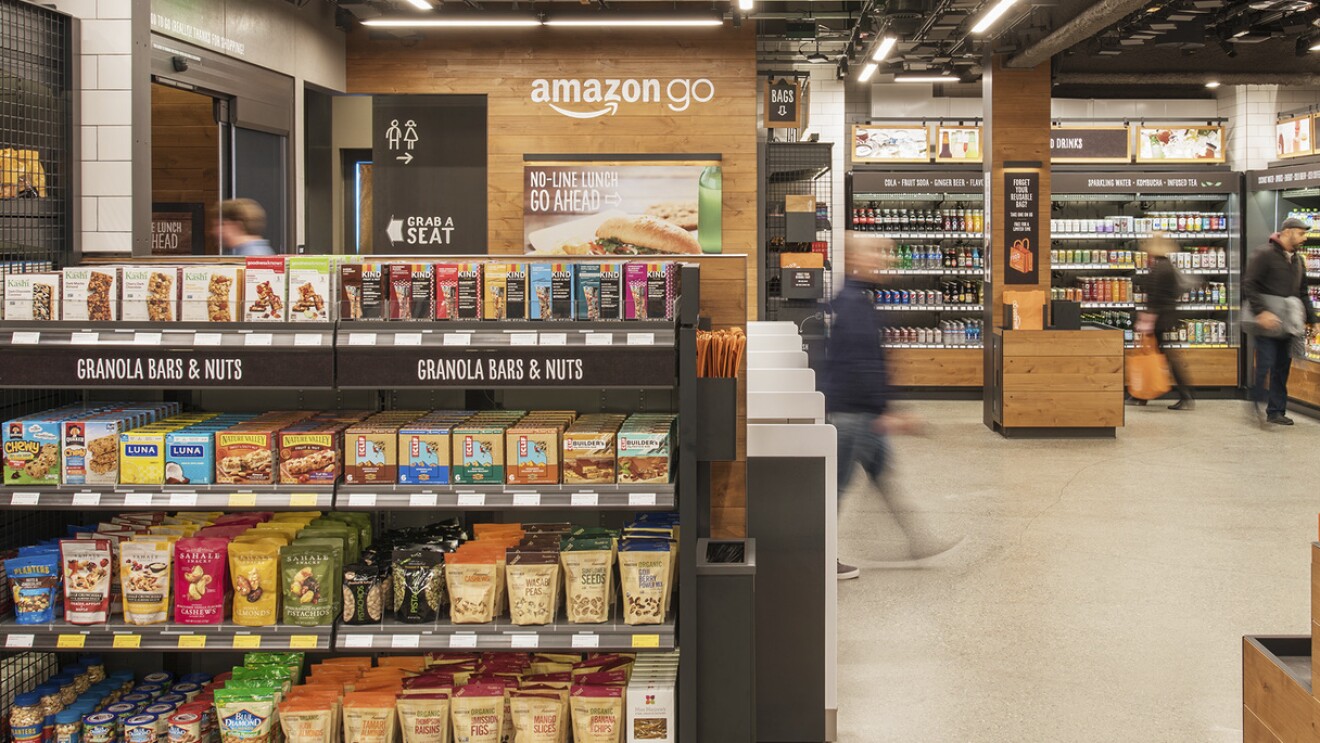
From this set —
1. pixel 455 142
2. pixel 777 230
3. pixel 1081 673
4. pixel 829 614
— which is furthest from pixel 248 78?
pixel 1081 673

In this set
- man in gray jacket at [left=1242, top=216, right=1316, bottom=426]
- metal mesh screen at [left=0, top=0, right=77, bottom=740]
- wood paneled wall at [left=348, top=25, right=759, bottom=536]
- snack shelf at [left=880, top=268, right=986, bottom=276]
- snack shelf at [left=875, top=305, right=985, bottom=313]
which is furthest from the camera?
snack shelf at [left=880, top=268, right=986, bottom=276]

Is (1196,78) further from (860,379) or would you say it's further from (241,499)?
(241,499)

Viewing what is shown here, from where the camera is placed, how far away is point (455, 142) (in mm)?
9523

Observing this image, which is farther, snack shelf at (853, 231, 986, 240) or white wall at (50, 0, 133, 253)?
snack shelf at (853, 231, 986, 240)

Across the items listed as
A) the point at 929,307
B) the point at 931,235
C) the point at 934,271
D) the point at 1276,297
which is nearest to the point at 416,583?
the point at 1276,297

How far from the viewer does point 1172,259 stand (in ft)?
45.4

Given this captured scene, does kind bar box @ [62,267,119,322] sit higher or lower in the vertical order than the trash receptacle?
higher

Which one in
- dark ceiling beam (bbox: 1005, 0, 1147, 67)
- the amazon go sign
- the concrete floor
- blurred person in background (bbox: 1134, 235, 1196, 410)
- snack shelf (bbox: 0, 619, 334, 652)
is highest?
dark ceiling beam (bbox: 1005, 0, 1147, 67)

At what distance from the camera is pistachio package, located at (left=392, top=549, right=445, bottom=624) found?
3.23 metres

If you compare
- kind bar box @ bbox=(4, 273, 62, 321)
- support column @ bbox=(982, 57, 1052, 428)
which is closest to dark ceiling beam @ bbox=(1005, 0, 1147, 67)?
support column @ bbox=(982, 57, 1052, 428)

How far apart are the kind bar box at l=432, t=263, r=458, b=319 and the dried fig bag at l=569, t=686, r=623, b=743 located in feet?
3.81

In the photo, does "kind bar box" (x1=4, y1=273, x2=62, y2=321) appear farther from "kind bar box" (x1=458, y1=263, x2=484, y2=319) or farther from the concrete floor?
the concrete floor

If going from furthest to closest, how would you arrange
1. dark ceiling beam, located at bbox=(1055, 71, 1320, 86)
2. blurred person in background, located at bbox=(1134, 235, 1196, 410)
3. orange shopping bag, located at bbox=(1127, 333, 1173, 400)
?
1. dark ceiling beam, located at bbox=(1055, 71, 1320, 86)
2. orange shopping bag, located at bbox=(1127, 333, 1173, 400)
3. blurred person in background, located at bbox=(1134, 235, 1196, 410)

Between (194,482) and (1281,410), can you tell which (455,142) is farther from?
(1281,410)
